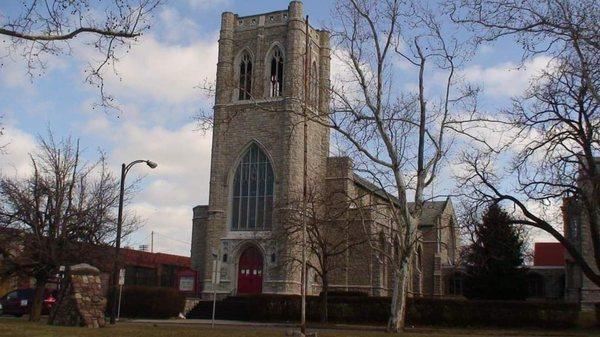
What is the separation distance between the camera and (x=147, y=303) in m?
36.3

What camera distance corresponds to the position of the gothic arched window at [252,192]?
4672 centimetres

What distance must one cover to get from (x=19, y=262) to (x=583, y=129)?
816 inches

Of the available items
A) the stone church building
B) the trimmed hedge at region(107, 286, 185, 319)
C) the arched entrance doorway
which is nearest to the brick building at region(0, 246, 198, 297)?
the stone church building

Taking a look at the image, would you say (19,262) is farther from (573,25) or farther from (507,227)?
(507,227)

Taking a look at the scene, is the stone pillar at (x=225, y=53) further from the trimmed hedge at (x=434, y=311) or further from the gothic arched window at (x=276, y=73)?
the trimmed hedge at (x=434, y=311)

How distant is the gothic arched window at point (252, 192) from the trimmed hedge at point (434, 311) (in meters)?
10.9

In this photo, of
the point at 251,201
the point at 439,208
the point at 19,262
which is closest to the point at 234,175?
the point at 251,201

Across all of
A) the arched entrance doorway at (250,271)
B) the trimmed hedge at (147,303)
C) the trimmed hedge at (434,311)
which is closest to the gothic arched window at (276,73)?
the arched entrance doorway at (250,271)

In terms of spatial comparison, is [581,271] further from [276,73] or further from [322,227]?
[276,73]

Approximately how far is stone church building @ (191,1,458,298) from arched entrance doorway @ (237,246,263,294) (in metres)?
0.07

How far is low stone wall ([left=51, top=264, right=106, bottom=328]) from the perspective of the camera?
20.5 meters

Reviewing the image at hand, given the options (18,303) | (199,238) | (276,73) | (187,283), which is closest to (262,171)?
(199,238)

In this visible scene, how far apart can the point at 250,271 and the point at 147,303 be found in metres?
10.8

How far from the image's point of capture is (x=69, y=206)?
27.4 metres
